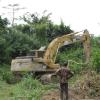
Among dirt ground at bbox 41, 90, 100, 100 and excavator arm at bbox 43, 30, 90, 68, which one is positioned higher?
excavator arm at bbox 43, 30, 90, 68

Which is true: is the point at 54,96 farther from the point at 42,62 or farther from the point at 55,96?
the point at 42,62

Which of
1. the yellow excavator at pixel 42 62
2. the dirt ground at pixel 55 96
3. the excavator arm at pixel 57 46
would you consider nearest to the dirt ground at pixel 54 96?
the dirt ground at pixel 55 96

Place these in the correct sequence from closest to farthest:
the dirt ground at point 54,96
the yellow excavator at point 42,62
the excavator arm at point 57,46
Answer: the dirt ground at point 54,96
the yellow excavator at point 42,62
the excavator arm at point 57,46

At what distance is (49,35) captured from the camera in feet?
108

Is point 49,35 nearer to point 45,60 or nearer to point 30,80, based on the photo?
point 45,60

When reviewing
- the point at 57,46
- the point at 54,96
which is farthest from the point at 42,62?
the point at 54,96

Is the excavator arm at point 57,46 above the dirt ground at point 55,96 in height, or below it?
above

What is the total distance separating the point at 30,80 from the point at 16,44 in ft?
45.7

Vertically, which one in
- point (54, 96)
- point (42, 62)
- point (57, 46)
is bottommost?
point (54, 96)

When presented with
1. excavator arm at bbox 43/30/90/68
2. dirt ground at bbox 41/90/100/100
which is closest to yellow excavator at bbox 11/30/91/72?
excavator arm at bbox 43/30/90/68

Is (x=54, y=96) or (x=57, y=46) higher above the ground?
(x=57, y=46)

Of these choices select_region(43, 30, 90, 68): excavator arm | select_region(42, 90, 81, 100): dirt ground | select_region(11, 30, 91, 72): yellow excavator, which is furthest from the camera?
select_region(43, 30, 90, 68): excavator arm

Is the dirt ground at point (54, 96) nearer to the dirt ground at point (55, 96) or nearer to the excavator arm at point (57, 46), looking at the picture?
the dirt ground at point (55, 96)

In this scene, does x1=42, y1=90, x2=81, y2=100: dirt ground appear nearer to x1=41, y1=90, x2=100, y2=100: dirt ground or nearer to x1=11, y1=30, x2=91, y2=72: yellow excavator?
x1=41, y1=90, x2=100, y2=100: dirt ground
